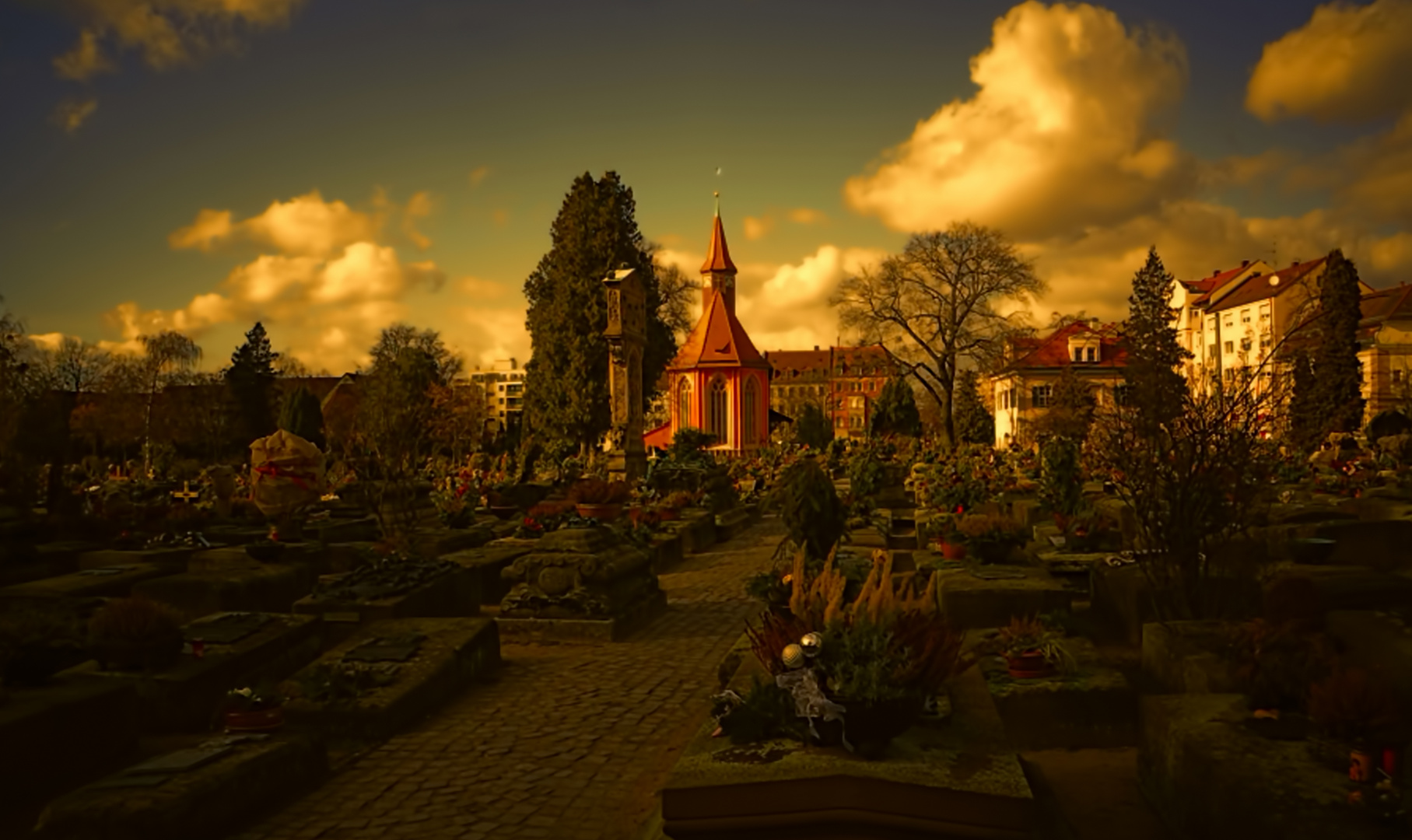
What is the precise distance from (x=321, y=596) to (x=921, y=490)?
59.7ft

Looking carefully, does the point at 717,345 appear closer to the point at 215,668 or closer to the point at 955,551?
the point at 955,551

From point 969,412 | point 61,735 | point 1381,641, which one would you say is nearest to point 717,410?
point 969,412

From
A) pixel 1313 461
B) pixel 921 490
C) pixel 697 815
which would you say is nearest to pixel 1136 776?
pixel 697 815

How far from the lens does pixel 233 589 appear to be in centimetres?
1154

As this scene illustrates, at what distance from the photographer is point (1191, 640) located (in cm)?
728

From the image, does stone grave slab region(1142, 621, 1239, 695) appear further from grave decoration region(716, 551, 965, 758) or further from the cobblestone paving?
the cobblestone paving

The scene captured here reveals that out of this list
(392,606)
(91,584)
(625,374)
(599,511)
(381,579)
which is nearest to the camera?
(392,606)

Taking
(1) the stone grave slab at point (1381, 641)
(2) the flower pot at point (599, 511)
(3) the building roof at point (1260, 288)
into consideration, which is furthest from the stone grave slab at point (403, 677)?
(3) the building roof at point (1260, 288)

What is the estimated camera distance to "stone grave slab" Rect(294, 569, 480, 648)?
1045 cm

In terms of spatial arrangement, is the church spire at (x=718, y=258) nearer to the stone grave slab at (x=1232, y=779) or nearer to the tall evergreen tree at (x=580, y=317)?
the tall evergreen tree at (x=580, y=317)

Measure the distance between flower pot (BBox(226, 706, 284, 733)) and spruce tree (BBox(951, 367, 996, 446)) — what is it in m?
45.0

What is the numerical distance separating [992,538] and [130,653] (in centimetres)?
863

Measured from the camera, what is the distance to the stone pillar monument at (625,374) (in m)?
29.3

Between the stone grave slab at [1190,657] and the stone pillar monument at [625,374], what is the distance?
2168 centimetres
